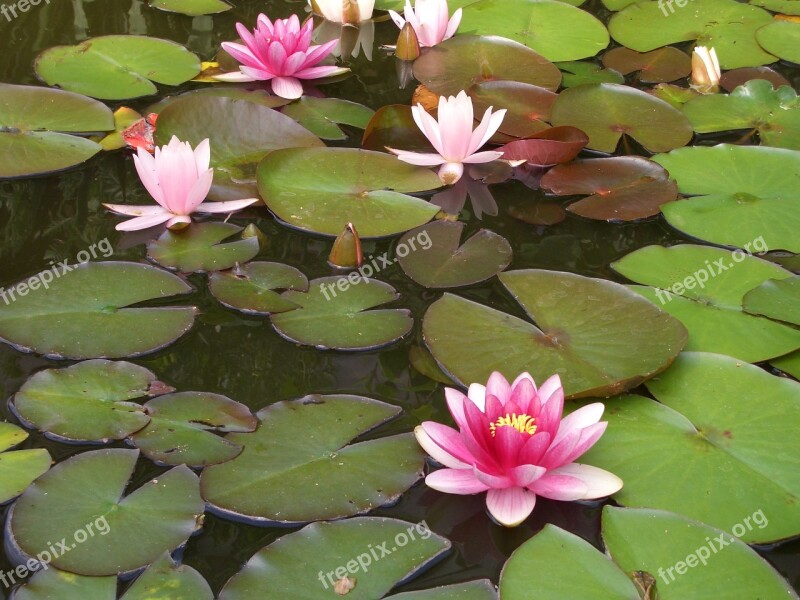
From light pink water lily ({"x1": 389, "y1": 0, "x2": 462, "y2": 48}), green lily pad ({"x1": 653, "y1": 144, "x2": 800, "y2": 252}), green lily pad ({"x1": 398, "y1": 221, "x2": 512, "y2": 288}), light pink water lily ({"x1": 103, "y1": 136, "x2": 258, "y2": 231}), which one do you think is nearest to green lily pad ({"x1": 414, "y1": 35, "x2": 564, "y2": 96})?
light pink water lily ({"x1": 389, "y1": 0, "x2": 462, "y2": 48})

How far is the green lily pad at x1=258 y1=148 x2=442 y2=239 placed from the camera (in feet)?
9.11

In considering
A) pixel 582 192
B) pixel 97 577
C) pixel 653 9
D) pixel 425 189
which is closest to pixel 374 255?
pixel 425 189

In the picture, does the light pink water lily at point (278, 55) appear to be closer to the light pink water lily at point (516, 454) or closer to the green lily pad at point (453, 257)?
the green lily pad at point (453, 257)

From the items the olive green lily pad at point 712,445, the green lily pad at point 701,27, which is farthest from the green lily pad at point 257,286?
the green lily pad at point 701,27

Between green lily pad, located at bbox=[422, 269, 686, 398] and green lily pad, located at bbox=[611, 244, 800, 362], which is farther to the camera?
green lily pad, located at bbox=[611, 244, 800, 362]

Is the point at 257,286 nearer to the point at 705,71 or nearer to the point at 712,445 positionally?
the point at 712,445

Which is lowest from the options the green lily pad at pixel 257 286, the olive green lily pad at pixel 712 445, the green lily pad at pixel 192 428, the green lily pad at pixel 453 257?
the olive green lily pad at pixel 712 445

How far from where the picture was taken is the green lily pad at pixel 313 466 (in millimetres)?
1854

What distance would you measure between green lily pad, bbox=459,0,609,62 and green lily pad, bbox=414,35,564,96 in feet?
0.54

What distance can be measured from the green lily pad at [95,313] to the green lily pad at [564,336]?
0.77 meters

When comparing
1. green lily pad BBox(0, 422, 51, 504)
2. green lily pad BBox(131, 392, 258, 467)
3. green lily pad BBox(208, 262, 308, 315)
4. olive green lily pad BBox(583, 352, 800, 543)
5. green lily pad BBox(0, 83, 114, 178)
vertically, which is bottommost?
olive green lily pad BBox(583, 352, 800, 543)

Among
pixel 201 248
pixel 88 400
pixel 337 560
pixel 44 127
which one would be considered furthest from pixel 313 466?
pixel 44 127

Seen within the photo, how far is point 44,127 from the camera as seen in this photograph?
318cm

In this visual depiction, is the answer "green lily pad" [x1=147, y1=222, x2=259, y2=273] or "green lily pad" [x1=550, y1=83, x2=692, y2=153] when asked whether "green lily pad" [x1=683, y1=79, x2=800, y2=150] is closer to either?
"green lily pad" [x1=550, y1=83, x2=692, y2=153]
